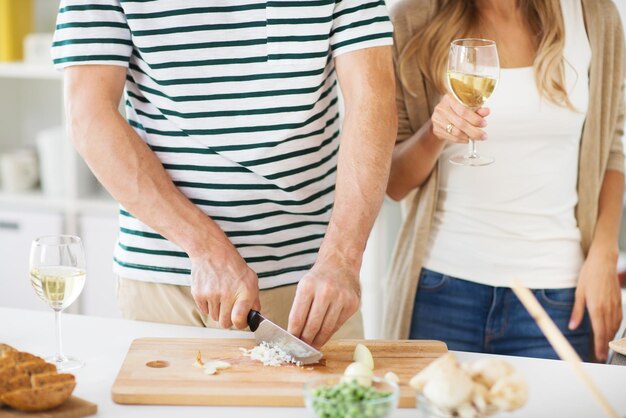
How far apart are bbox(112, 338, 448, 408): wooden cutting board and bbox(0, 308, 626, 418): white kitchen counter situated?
2 cm

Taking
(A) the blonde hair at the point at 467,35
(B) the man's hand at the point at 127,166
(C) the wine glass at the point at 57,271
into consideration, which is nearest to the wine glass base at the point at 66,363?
(C) the wine glass at the point at 57,271

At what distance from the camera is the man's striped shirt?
1641mm

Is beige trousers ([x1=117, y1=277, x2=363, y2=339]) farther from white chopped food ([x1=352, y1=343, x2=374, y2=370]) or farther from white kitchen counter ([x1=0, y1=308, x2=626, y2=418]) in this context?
white chopped food ([x1=352, y1=343, x2=374, y2=370])

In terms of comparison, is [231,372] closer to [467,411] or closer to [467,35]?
[467,411]

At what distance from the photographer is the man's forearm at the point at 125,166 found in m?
1.58

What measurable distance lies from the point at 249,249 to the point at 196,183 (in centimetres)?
16

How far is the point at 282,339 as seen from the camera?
4.51 ft

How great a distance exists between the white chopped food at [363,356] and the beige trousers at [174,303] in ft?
1.17

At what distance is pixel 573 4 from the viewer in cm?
193

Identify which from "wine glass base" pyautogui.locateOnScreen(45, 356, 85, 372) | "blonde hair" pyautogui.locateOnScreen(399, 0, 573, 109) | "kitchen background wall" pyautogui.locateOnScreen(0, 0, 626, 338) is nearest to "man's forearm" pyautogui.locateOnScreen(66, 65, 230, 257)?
"wine glass base" pyautogui.locateOnScreen(45, 356, 85, 372)

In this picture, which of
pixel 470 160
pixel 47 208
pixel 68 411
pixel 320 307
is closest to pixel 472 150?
pixel 470 160

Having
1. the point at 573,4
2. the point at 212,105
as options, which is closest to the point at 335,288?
the point at 212,105

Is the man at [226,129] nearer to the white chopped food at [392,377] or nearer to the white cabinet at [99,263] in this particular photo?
the white chopped food at [392,377]

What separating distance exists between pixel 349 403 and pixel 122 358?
0.54m
